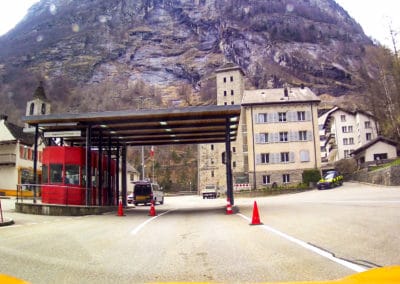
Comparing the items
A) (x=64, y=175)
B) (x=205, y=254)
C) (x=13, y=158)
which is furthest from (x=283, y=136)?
(x=205, y=254)

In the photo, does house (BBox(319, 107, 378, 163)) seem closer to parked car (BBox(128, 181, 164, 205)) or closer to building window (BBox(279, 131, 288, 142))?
building window (BBox(279, 131, 288, 142))

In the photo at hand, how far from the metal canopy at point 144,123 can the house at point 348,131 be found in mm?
52869

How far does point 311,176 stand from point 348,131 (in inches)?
1255

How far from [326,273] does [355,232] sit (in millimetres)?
4861

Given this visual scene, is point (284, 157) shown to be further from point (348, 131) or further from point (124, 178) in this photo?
point (124, 178)

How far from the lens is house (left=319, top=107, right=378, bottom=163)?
78.1m

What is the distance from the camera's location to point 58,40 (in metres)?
180

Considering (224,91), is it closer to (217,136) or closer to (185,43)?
(217,136)

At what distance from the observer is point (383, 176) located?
40281mm

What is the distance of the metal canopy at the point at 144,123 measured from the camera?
22984mm

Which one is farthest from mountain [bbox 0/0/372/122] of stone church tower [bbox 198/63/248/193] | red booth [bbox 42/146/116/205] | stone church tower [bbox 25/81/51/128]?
red booth [bbox 42/146/116/205]

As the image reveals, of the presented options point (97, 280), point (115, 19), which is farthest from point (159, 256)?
point (115, 19)

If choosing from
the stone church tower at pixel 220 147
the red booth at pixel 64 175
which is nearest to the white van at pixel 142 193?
the red booth at pixel 64 175

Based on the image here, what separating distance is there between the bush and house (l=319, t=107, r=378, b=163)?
86.3 ft
